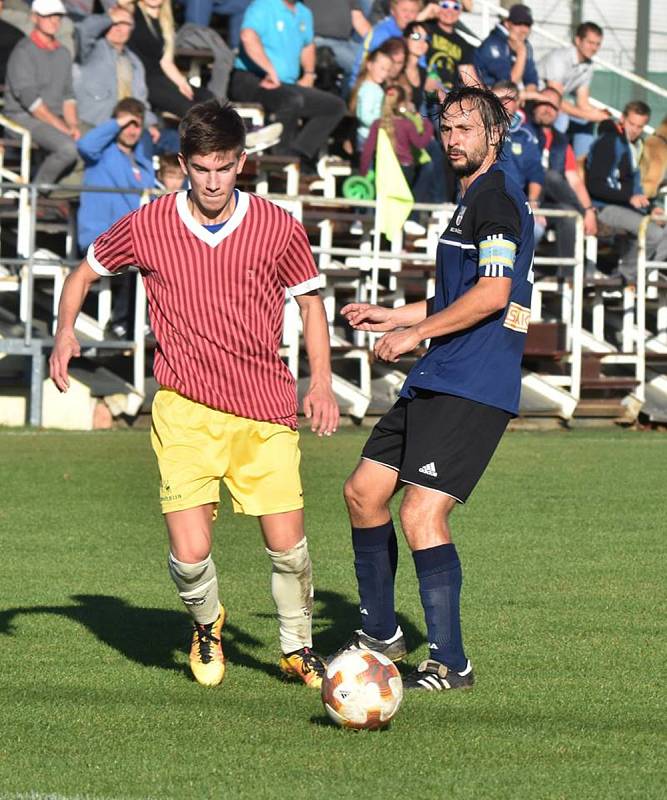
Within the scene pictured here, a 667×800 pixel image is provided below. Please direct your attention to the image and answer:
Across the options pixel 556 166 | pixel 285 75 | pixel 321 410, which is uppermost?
pixel 285 75

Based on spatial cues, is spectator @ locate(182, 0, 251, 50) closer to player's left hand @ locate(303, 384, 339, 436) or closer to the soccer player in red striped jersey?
the soccer player in red striped jersey

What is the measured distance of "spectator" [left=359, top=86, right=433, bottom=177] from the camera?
1744 cm

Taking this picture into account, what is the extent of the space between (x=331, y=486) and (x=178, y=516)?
6.26 meters

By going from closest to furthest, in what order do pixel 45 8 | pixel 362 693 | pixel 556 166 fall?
pixel 362 693, pixel 45 8, pixel 556 166

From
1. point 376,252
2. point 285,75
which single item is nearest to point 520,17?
point 285,75

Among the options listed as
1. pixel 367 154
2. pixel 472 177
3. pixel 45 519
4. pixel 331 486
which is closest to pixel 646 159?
pixel 367 154

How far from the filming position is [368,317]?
609 centimetres

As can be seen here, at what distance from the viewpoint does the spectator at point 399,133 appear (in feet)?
57.2

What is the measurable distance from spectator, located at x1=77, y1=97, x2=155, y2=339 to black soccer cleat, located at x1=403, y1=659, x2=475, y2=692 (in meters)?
9.94

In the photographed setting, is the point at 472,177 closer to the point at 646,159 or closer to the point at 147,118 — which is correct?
the point at 147,118

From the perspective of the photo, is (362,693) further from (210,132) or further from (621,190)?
(621,190)

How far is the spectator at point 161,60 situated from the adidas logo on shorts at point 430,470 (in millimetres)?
12236

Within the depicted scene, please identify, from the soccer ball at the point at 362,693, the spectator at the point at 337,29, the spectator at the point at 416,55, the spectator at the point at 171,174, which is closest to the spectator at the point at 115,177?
the spectator at the point at 171,174

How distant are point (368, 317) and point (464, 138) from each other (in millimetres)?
772
